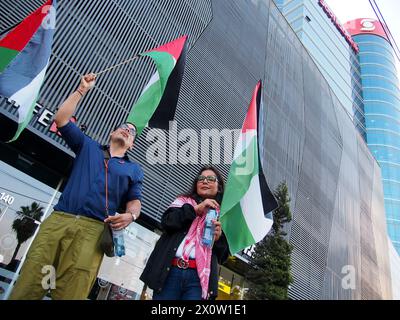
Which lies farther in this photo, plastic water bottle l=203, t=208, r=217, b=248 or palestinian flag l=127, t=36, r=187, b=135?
palestinian flag l=127, t=36, r=187, b=135

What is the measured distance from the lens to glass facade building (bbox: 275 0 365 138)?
3875 cm

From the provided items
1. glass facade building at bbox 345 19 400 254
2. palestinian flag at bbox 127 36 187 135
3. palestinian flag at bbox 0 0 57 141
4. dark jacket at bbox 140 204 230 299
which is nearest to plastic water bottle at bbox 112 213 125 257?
dark jacket at bbox 140 204 230 299

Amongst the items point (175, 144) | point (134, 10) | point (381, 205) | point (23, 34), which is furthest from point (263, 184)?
point (381, 205)

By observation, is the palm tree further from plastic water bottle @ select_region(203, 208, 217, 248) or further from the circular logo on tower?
the circular logo on tower

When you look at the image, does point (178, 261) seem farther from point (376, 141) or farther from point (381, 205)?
point (376, 141)

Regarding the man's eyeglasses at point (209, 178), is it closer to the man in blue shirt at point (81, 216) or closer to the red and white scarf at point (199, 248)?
the red and white scarf at point (199, 248)

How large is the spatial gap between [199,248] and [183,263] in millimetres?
173

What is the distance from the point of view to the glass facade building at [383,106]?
174 feet

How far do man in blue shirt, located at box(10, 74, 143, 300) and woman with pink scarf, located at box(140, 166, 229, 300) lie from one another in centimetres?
35

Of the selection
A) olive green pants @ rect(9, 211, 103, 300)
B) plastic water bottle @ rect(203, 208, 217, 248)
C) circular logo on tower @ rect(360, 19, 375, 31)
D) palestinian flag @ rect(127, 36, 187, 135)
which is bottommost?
olive green pants @ rect(9, 211, 103, 300)

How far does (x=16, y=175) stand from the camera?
853 cm

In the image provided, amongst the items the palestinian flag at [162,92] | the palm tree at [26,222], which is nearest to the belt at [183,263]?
the palestinian flag at [162,92]

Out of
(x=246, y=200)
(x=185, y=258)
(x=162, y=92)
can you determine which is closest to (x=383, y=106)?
(x=162, y=92)

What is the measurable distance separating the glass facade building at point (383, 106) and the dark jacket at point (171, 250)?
54743 mm
